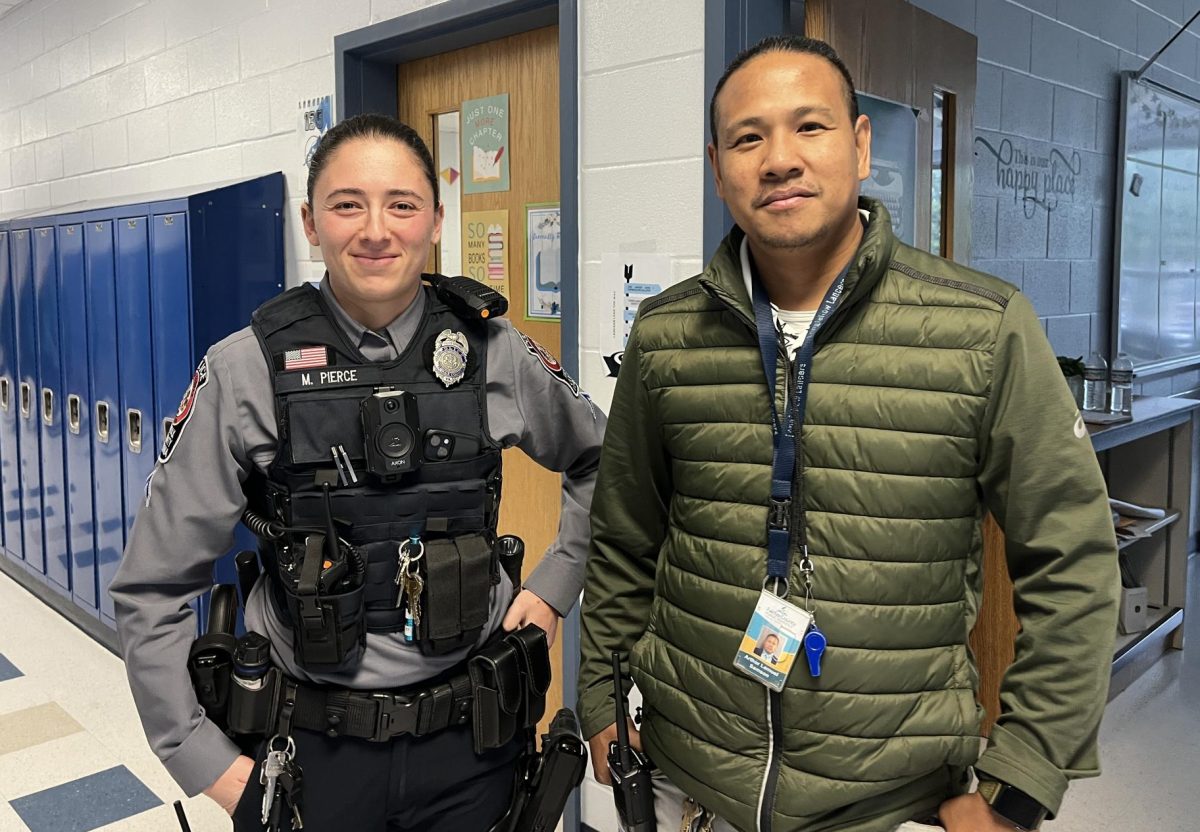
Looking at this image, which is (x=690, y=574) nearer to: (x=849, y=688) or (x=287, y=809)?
(x=849, y=688)

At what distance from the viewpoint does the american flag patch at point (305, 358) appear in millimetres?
1396

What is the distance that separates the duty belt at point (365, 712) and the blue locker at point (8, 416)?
12.9ft

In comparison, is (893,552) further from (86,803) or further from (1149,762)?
(86,803)

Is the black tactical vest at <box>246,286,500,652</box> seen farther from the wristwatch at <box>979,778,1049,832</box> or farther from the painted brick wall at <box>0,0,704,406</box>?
the painted brick wall at <box>0,0,704,406</box>

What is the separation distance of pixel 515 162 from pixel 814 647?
1901 mm

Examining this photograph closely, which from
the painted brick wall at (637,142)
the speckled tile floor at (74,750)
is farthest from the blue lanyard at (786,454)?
the speckled tile floor at (74,750)

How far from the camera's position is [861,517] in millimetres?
1172

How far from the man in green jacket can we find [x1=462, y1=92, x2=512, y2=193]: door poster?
1.58 meters

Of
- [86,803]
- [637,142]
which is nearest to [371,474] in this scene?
[637,142]

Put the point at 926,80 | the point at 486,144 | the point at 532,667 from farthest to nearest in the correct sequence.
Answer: the point at 486,144
the point at 926,80
the point at 532,667

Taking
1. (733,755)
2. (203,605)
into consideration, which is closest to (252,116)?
(203,605)

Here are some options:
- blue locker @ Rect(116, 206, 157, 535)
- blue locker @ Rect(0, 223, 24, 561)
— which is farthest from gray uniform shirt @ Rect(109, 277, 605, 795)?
blue locker @ Rect(0, 223, 24, 561)

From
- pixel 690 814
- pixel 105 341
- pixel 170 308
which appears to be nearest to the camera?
pixel 690 814

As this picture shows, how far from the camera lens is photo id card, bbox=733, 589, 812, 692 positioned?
117 cm
